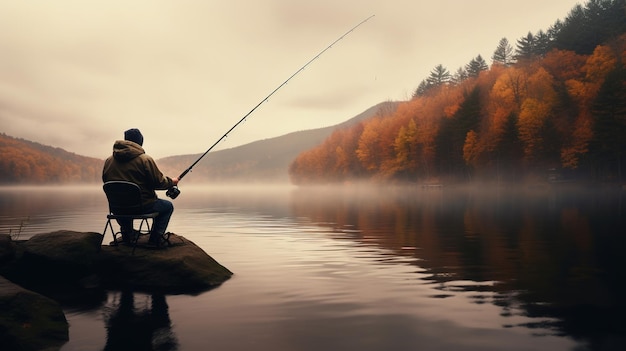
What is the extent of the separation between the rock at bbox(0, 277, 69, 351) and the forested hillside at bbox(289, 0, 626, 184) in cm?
7193

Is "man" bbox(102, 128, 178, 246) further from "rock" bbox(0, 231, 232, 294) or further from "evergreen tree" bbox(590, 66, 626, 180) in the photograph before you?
"evergreen tree" bbox(590, 66, 626, 180)

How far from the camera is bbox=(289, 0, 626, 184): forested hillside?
69.6m

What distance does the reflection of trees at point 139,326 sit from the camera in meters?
6.36

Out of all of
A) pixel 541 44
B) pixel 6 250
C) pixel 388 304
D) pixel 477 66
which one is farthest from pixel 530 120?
pixel 6 250

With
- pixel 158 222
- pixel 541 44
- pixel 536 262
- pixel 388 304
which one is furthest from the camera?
pixel 541 44

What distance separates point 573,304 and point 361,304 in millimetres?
3803

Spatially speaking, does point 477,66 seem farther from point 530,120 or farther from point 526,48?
point 530,120

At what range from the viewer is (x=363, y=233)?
2192 cm

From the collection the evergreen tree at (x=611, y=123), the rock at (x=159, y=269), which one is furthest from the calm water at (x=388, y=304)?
the evergreen tree at (x=611, y=123)

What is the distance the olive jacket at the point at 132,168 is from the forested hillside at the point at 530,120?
226 feet

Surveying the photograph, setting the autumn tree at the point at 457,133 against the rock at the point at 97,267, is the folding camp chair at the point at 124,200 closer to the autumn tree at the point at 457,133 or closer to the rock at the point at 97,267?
the rock at the point at 97,267

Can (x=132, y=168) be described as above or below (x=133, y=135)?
below

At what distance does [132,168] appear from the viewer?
10.4 m

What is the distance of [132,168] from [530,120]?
78.0 metres
